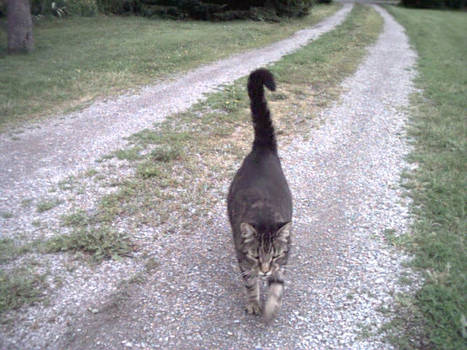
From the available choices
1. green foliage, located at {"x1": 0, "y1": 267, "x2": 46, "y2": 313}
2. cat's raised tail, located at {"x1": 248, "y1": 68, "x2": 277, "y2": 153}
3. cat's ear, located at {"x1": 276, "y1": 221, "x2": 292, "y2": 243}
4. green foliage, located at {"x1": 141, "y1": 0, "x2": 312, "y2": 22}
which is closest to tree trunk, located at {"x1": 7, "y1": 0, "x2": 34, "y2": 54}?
green foliage, located at {"x1": 141, "y1": 0, "x2": 312, "y2": 22}

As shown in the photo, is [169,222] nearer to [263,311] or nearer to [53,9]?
[263,311]

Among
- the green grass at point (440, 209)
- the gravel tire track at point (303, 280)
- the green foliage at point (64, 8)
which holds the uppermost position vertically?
the green foliage at point (64, 8)

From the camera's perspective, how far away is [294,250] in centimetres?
394

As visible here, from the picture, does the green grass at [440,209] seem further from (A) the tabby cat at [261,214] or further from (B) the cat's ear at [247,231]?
(B) the cat's ear at [247,231]

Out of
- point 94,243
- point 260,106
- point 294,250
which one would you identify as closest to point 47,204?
point 94,243

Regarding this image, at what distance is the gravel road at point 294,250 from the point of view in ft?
9.70

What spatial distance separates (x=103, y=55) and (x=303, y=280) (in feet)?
34.3

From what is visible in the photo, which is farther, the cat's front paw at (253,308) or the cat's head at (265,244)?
the cat's front paw at (253,308)

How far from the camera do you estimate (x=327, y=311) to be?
3211 millimetres

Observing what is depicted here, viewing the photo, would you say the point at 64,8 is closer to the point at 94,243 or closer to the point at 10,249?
the point at 10,249

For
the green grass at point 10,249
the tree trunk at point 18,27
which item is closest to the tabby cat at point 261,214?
the green grass at point 10,249

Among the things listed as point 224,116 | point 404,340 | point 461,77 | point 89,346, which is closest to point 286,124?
point 224,116

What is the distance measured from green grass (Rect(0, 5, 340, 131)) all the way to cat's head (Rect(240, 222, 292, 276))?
5766 mm

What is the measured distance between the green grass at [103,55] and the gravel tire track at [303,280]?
5.01 metres
